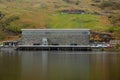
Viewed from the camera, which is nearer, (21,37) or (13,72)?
(13,72)

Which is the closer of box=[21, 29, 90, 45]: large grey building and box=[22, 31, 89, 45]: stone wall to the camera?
box=[22, 31, 89, 45]: stone wall

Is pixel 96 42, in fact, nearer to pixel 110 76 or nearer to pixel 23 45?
pixel 23 45

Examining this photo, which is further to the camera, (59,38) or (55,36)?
(55,36)

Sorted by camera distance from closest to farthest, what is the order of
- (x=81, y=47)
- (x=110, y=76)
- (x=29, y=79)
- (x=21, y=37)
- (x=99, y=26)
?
(x=29, y=79) < (x=110, y=76) < (x=81, y=47) < (x=21, y=37) < (x=99, y=26)

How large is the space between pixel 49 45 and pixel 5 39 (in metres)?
24.5

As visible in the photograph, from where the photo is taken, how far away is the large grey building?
563 feet

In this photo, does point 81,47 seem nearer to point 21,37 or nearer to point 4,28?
point 21,37

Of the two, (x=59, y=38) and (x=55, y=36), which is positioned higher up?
(x=55, y=36)

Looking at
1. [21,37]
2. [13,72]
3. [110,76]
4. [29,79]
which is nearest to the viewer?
[29,79]

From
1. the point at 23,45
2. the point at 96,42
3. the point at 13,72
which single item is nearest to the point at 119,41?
the point at 96,42

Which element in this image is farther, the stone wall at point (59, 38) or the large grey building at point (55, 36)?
the large grey building at point (55, 36)

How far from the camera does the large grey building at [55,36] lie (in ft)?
563

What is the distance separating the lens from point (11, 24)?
196 m

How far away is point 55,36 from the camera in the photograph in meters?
175
